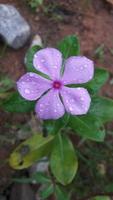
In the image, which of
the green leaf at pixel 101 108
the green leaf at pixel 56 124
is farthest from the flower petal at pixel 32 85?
the green leaf at pixel 101 108

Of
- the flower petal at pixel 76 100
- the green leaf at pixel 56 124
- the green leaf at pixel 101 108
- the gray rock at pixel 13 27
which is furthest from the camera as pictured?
the gray rock at pixel 13 27

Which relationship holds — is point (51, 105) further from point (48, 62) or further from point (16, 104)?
point (16, 104)

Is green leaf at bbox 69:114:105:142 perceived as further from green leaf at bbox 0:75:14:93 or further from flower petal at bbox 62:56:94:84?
green leaf at bbox 0:75:14:93

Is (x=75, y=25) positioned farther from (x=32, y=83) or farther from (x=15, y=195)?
(x=32, y=83)

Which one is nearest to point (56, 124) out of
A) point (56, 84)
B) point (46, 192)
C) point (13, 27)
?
point (56, 84)

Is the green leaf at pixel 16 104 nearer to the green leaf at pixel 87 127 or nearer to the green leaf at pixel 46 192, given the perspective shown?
the green leaf at pixel 87 127

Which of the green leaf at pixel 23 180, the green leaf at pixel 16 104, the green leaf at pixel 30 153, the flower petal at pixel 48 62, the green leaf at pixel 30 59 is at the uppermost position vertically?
the flower petal at pixel 48 62

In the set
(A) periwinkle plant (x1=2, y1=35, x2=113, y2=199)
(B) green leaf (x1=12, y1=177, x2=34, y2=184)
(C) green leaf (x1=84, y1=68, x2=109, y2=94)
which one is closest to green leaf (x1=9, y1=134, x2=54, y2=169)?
(A) periwinkle plant (x1=2, y1=35, x2=113, y2=199)
